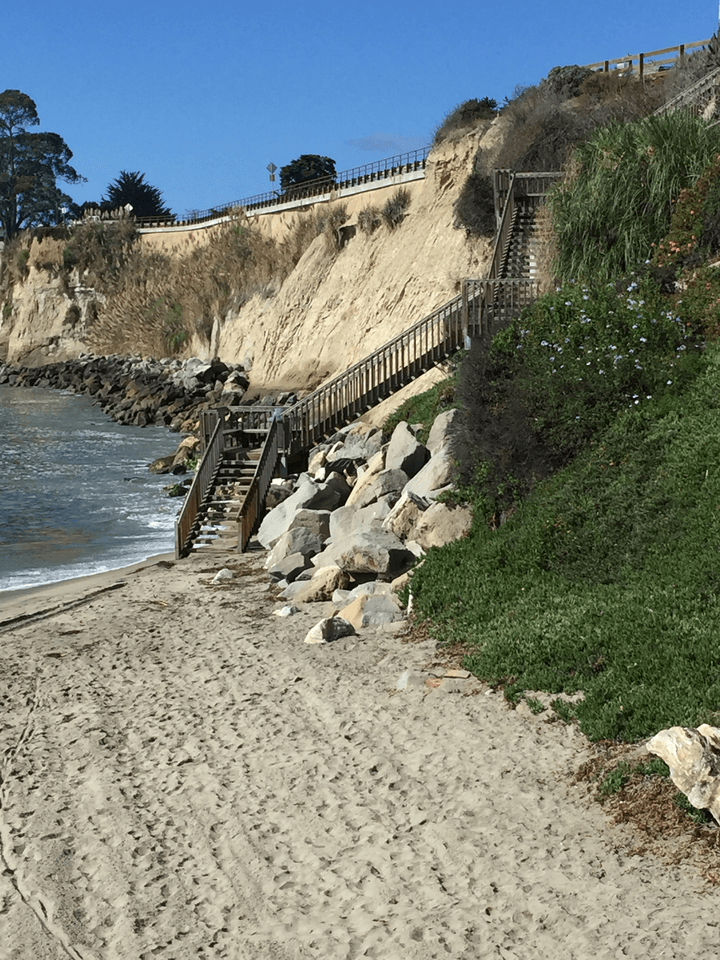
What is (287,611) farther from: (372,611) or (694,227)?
(694,227)

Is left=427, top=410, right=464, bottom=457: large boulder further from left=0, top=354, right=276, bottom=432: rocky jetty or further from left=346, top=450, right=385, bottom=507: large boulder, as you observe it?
left=0, top=354, right=276, bottom=432: rocky jetty

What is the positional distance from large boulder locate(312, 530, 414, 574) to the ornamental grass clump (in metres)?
6.82

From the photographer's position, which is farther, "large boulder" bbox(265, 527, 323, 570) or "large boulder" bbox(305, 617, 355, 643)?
"large boulder" bbox(265, 527, 323, 570)

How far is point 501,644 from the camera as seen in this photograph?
9.39 m

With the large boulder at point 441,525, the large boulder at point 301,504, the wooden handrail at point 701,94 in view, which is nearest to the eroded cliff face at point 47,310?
the wooden handrail at point 701,94

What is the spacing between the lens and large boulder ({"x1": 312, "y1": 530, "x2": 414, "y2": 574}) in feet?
41.2

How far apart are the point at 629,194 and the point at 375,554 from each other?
29.1 feet

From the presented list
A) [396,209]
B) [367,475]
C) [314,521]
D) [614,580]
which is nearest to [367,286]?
[396,209]

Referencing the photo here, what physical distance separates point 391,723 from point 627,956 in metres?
3.57

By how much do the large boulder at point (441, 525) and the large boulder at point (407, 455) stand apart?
9.89ft

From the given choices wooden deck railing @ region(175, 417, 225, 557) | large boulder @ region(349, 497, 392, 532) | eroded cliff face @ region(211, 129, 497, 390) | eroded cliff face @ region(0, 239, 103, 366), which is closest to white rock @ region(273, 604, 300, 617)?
large boulder @ region(349, 497, 392, 532)

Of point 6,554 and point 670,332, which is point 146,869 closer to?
point 670,332

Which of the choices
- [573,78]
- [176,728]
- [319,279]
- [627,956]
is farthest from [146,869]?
[319,279]

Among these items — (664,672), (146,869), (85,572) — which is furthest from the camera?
(85,572)
